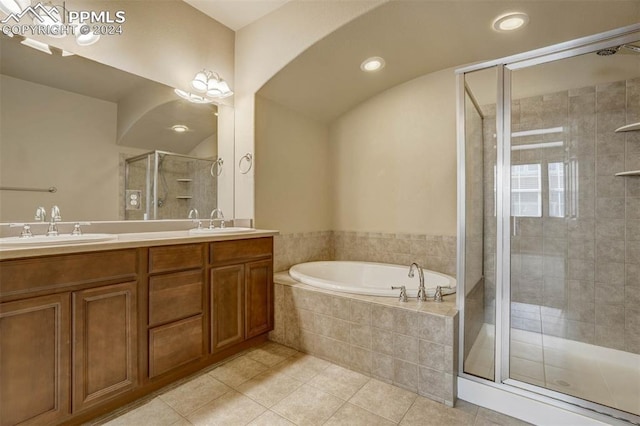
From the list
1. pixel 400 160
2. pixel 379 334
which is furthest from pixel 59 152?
pixel 400 160

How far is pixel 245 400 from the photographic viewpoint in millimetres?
1731

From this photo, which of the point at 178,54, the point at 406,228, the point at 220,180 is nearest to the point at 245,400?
the point at 220,180

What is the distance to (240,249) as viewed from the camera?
2232 millimetres

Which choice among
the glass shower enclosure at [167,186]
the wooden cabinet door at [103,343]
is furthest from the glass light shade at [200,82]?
the wooden cabinet door at [103,343]

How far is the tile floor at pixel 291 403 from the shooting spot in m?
1.56

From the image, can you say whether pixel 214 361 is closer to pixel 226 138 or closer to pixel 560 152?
pixel 226 138

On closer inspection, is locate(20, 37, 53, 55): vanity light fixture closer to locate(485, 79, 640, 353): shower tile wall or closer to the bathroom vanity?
the bathroom vanity

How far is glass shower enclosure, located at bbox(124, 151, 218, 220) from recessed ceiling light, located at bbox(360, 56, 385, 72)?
161 cm

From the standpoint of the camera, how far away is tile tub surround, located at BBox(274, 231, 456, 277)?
2.76 meters

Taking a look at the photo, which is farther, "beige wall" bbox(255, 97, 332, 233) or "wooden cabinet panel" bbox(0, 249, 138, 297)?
"beige wall" bbox(255, 97, 332, 233)

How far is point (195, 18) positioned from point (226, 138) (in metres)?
1.03

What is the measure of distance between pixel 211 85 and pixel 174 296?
1866 mm

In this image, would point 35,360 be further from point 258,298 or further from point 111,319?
point 258,298

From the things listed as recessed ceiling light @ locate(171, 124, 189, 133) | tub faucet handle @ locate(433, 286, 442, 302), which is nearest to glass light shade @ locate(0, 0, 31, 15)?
recessed ceiling light @ locate(171, 124, 189, 133)
